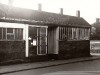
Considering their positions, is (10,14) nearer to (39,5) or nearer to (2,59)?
(2,59)

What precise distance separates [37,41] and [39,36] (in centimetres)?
60

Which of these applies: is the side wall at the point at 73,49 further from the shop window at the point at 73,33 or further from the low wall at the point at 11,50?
the low wall at the point at 11,50

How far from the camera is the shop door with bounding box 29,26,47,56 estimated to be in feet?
79.4

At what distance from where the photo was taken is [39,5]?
103 ft

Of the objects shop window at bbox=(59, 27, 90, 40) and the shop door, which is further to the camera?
shop window at bbox=(59, 27, 90, 40)

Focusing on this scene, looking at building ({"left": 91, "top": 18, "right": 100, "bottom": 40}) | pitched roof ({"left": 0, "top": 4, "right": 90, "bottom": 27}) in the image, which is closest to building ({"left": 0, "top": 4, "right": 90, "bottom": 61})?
pitched roof ({"left": 0, "top": 4, "right": 90, "bottom": 27})

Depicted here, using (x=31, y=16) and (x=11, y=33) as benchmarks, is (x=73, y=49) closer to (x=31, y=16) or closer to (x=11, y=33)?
(x=31, y=16)

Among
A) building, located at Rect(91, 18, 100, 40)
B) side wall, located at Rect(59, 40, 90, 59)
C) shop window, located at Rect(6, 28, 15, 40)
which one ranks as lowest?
side wall, located at Rect(59, 40, 90, 59)

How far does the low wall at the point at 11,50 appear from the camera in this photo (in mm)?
21381

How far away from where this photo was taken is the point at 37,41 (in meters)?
25.2

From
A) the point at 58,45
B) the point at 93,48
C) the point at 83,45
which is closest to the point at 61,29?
the point at 58,45

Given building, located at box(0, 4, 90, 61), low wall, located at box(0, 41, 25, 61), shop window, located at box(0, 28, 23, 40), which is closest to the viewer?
low wall, located at box(0, 41, 25, 61)

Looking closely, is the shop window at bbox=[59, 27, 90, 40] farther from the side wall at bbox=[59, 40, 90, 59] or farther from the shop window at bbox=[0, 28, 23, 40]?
the shop window at bbox=[0, 28, 23, 40]

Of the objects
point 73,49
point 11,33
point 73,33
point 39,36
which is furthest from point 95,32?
point 11,33
